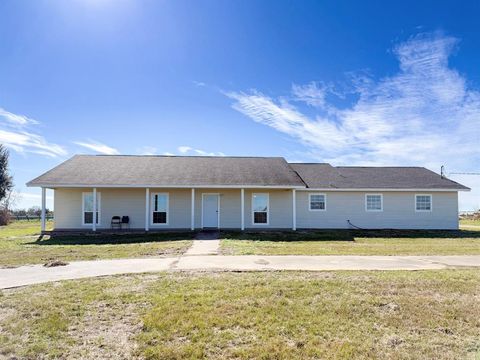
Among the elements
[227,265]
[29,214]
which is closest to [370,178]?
[227,265]

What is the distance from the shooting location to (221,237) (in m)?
16.1

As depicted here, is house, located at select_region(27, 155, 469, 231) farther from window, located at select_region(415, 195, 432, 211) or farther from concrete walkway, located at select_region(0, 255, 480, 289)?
concrete walkway, located at select_region(0, 255, 480, 289)

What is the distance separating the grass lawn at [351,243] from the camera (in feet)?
38.4

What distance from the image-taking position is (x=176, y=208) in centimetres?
1939

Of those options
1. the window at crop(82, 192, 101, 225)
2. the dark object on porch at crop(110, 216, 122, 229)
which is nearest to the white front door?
the dark object on porch at crop(110, 216, 122, 229)

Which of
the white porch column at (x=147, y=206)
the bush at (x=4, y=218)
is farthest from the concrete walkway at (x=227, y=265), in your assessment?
the bush at (x=4, y=218)

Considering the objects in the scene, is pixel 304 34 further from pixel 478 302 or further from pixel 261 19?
pixel 478 302

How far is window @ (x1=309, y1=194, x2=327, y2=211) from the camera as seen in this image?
20219 millimetres

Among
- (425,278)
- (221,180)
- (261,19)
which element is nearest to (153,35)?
(261,19)

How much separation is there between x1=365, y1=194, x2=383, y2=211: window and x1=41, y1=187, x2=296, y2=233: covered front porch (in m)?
4.60

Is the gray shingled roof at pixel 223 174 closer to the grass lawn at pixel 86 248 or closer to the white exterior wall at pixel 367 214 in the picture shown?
the white exterior wall at pixel 367 214

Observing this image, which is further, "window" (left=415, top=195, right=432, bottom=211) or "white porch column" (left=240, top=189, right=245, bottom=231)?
"window" (left=415, top=195, right=432, bottom=211)

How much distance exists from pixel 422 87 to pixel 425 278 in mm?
12944

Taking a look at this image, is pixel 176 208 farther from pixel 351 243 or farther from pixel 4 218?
pixel 4 218
